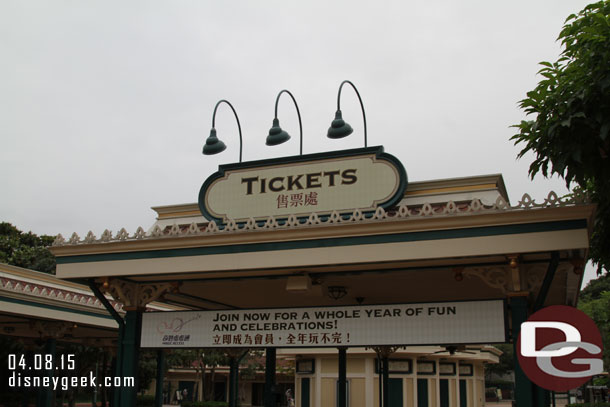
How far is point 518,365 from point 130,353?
779cm

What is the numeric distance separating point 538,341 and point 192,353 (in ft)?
119

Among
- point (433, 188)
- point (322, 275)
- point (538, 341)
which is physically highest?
point (433, 188)

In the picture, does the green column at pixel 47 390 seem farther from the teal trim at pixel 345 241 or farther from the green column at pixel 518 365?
the green column at pixel 518 365

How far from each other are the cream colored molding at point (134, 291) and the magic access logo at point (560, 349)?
7181mm

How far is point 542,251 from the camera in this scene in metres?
9.29

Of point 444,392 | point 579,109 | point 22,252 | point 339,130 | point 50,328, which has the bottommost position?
point 444,392

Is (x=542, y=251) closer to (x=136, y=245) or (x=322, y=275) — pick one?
(x=322, y=275)

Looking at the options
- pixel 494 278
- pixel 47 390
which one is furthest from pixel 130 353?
pixel 47 390

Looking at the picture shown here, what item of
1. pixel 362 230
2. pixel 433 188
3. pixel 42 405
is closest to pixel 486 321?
pixel 362 230

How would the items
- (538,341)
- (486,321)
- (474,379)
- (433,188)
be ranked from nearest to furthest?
1. (538,341)
2. (486,321)
3. (433,188)
4. (474,379)

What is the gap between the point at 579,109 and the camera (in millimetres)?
8742

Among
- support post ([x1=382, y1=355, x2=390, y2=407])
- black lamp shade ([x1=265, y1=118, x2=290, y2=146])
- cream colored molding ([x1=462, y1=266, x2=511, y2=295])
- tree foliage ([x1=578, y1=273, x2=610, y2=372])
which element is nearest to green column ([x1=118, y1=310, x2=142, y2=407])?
black lamp shade ([x1=265, y1=118, x2=290, y2=146])

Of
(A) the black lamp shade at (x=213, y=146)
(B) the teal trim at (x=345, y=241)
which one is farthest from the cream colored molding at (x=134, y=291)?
(A) the black lamp shade at (x=213, y=146)

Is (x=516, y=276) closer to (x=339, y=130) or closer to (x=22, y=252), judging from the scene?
(x=339, y=130)
